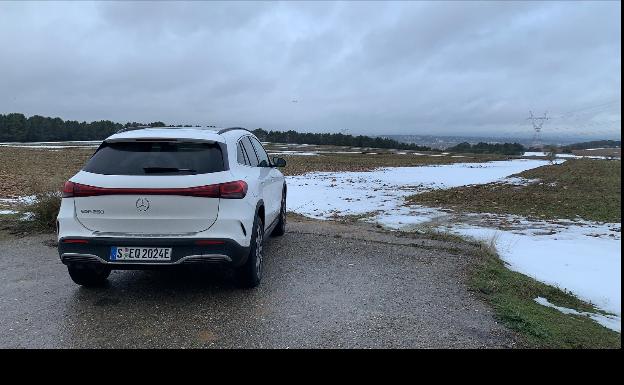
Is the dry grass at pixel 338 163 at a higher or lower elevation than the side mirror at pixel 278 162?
lower

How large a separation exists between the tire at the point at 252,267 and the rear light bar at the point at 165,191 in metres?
0.62

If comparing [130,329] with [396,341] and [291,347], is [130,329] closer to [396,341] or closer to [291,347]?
[291,347]

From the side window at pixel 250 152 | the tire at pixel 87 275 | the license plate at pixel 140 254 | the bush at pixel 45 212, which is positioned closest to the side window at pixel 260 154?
the side window at pixel 250 152

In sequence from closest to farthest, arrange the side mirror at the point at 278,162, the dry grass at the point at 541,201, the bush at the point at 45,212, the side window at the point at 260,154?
the side window at the point at 260,154
the side mirror at the point at 278,162
the bush at the point at 45,212
the dry grass at the point at 541,201

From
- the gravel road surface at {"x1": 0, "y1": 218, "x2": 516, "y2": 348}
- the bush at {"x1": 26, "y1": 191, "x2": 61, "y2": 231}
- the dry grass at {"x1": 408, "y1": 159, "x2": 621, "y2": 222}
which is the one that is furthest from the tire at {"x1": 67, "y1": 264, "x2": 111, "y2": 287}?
the dry grass at {"x1": 408, "y1": 159, "x2": 621, "y2": 222}

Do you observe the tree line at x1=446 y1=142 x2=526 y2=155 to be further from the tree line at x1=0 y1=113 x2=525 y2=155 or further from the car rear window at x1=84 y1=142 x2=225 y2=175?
the car rear window at x1=84 y1=142 x2=225 y2=175

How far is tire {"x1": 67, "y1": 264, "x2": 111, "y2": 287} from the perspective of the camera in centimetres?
501

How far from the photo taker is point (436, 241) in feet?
26.9

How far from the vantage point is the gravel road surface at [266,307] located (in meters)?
3.93

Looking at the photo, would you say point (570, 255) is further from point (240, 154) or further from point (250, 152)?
point (240, 154)

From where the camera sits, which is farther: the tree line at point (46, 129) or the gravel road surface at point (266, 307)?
the tree line at point (46, 129)

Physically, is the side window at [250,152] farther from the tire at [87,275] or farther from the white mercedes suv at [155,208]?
the tire at [87,275]

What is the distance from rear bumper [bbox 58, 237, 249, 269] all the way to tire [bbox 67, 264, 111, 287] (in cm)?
55
